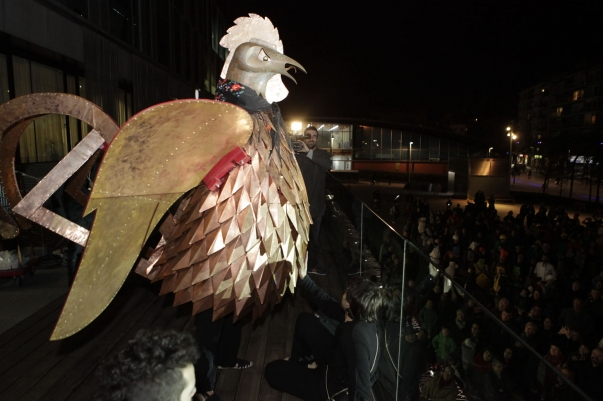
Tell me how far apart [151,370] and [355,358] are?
1140 millimetres

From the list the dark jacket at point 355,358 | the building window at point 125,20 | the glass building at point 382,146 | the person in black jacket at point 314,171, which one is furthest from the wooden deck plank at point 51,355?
the glass building at point 382,146

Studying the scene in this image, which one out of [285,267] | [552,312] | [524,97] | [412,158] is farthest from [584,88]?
[285,267]

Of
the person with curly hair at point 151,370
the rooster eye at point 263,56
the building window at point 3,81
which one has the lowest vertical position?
the person with curly hair at point 151,370

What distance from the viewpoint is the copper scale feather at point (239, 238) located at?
200 cm

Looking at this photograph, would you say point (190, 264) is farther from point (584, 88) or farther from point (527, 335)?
point (584, 88)

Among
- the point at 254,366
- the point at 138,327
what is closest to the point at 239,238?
the point at 254,366

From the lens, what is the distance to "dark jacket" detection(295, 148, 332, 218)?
410 cm

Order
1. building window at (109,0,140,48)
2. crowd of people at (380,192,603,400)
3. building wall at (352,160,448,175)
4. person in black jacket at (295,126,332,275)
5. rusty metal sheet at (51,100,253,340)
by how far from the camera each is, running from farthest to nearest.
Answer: building wall at (352,160,448,175) < building window at (109,0,140,48) < person in black jacket at (295,126,332,275) < crowd of people at (380,192,603,400) < rusty metal sheet at (51,100,253,340)

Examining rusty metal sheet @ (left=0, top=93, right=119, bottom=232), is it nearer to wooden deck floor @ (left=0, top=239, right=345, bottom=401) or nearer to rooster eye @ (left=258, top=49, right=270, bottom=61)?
rooster eye @ (left=258, top=49, right=270, bottom=61)

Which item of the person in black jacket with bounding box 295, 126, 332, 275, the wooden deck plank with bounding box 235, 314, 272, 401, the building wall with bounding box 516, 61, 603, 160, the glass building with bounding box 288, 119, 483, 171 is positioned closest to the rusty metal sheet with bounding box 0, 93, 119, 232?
the wooden deck plank with bounding box 235, 314, 272, 401

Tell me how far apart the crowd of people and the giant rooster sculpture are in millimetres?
803

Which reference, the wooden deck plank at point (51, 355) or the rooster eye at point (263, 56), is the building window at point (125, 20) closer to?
the wooden deck plank at point (51, 355)

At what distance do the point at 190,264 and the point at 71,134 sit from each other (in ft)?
29.5

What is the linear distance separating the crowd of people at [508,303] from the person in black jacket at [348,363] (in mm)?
362
